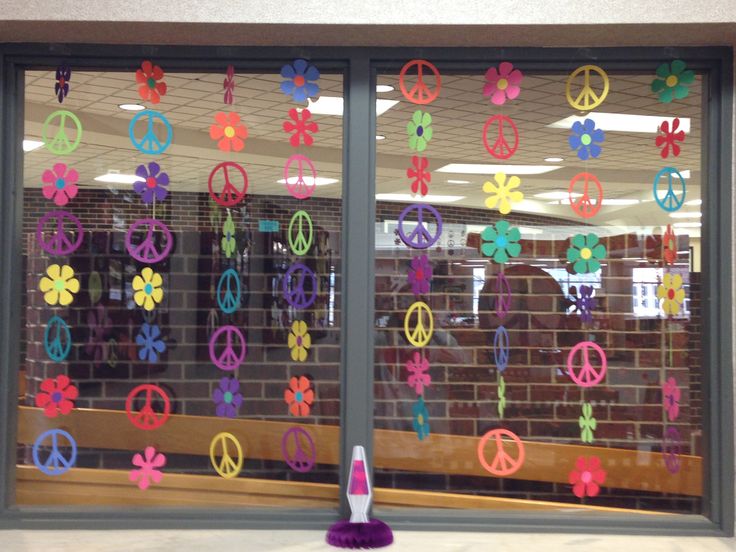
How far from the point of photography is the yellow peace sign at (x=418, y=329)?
2.65m

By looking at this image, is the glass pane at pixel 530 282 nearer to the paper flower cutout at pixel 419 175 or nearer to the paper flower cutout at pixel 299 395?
the paper flower cutout at pixel 419 175

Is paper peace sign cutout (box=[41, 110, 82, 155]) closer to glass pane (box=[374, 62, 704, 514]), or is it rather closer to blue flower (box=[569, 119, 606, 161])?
glass pane (box=[374, 62, 704, 514])

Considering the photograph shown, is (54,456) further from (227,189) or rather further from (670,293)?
(670,293)

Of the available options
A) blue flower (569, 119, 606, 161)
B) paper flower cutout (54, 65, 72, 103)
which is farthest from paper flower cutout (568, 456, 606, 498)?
paper flower cutout (54, 65, 72, 103)

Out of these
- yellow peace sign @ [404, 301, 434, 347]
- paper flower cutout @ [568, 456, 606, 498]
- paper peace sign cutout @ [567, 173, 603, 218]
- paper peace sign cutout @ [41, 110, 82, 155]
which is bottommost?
paper flower cutout @ [568, 456, 606, 498]

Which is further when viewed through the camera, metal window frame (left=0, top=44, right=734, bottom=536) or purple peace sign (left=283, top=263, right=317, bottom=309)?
purple peace sign (left=283, top=263, right=317, bottom=309)

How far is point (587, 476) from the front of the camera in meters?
2.62

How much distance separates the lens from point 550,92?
2645 millimetres

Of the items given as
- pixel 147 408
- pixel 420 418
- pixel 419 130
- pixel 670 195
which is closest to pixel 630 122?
pixel 670 195

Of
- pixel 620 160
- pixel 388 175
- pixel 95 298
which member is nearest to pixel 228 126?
pixel 388 175

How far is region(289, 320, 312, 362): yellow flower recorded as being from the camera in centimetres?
266

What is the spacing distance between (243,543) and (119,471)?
52 cm

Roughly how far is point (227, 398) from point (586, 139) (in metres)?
1.47

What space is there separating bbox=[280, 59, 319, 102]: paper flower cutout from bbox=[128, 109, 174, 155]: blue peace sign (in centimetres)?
41
